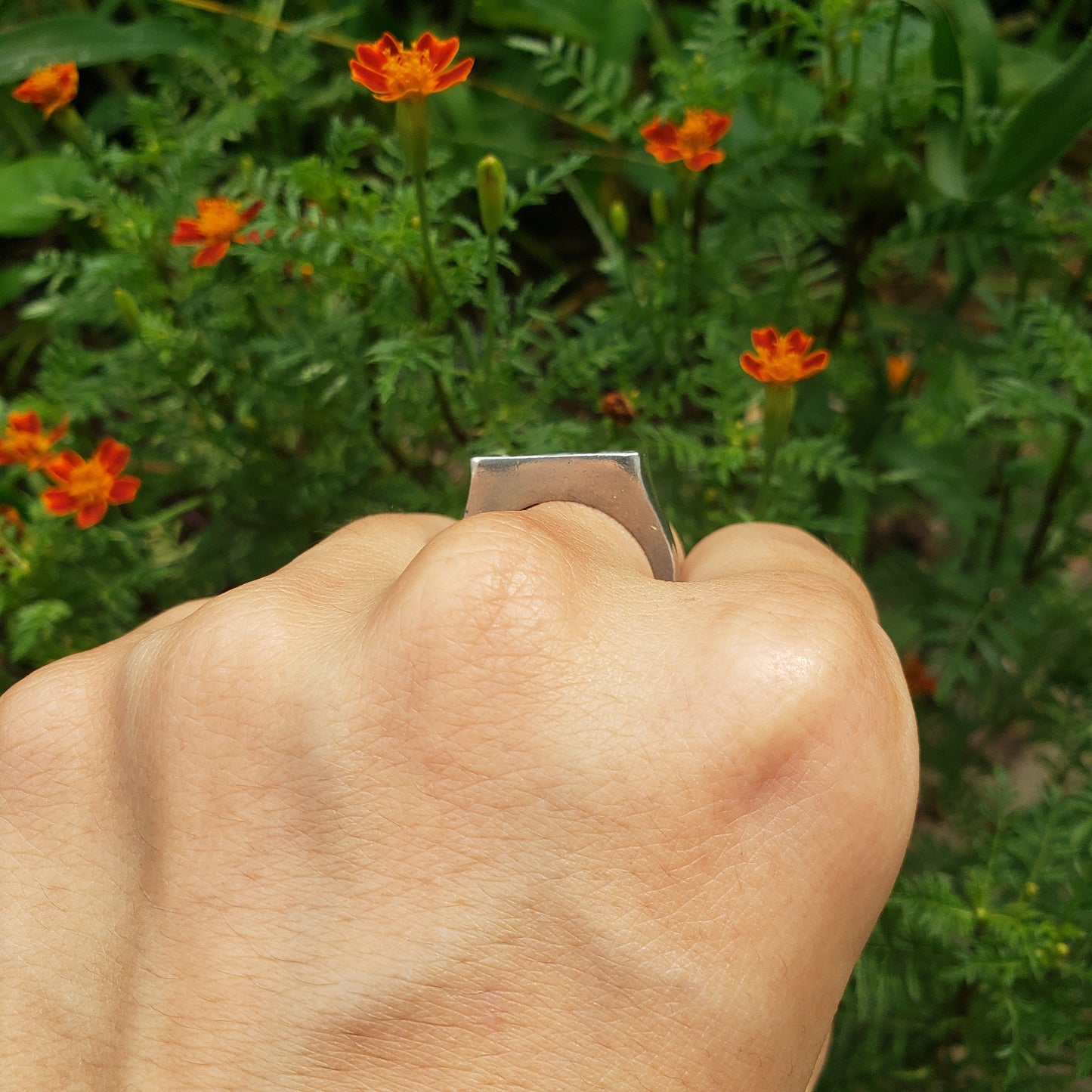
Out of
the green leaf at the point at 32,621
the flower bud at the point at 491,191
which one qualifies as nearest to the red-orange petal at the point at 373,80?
the flower bud at the point at 491,191

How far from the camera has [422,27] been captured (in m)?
2.23

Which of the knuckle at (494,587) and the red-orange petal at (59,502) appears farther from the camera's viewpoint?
the red-orange petal at (59,502)

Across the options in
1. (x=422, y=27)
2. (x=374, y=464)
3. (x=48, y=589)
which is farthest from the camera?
(x=422, y=27)

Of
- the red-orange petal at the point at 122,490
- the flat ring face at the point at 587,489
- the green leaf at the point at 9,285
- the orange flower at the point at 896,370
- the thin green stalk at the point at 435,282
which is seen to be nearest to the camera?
the flat ring face at the point at 587,489

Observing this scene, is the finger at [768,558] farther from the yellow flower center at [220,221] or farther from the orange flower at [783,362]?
the yellow flower center at [220,221]

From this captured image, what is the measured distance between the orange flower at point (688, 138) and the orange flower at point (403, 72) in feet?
0.99

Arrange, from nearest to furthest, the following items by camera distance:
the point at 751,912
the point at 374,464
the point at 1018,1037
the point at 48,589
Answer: the point at 751,912 → the point at 1018,1037 → the point at 48,589 → the point at 374,464

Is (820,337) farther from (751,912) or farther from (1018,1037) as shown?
(751,912)

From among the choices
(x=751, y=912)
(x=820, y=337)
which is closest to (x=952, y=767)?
(x=820, y=337)

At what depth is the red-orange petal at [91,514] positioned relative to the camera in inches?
50.2

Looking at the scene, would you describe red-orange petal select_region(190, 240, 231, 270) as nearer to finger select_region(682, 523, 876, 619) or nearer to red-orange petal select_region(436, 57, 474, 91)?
red-orange petal select_region(436, 57, 474, 91)

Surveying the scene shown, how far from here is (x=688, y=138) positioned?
4.02ft

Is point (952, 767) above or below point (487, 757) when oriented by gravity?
below

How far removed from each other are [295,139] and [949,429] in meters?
1.21
